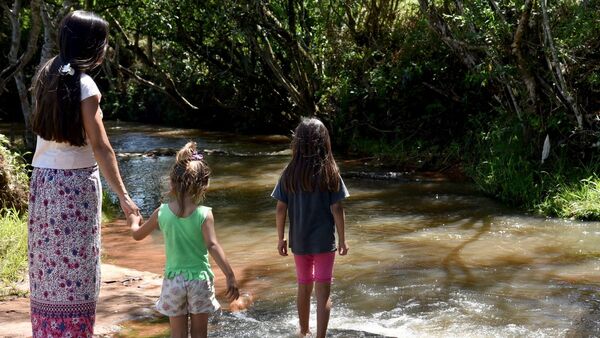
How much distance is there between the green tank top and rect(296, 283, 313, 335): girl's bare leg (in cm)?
113

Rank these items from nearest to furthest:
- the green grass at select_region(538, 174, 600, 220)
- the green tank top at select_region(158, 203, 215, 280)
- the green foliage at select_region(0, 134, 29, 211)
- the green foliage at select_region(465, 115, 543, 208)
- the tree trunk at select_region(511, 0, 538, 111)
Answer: the green tank top at select_region(158, 203, 215, 280) < the green foliage at select_region(0, 134, 29, 211) < the green grass at select_region(538, 174, 600, 220) < the tree trunk at select_region(511, 0, 538, 111) < the green foliage at select_region(465, 115, 543, 208)

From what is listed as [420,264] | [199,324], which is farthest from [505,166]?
[199,324]

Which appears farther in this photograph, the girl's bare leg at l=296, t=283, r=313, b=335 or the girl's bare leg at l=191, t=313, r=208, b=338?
the girl's bare leg at l=296, t=283, r=313, b=335

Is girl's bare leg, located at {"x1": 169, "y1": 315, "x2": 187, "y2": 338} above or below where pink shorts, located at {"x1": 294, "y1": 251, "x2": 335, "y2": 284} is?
below

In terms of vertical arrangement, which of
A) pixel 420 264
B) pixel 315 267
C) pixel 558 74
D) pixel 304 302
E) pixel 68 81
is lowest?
pixel 420 264

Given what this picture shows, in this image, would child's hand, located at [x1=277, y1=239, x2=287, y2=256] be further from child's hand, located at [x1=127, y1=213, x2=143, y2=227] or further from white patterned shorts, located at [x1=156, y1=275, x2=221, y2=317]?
child's hand, located at [x1=127, y1=213, x2=143, y2=227]

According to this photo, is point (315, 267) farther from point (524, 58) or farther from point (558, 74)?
point (524, 58)

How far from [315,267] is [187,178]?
1345 mm

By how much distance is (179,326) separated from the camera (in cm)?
431

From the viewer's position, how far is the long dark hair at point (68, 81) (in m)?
3.85

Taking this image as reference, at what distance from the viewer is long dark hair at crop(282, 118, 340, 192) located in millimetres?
5051

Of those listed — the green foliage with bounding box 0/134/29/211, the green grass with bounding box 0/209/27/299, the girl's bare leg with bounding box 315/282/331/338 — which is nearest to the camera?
the girl's bare leg with bounding box 315/282/331/338

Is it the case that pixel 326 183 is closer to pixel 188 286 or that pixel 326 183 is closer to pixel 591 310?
pixel 188 286

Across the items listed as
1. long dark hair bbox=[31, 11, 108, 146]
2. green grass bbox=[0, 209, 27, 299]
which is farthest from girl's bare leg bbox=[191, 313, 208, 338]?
green grass bbox=[0, 209, 27, 299]
